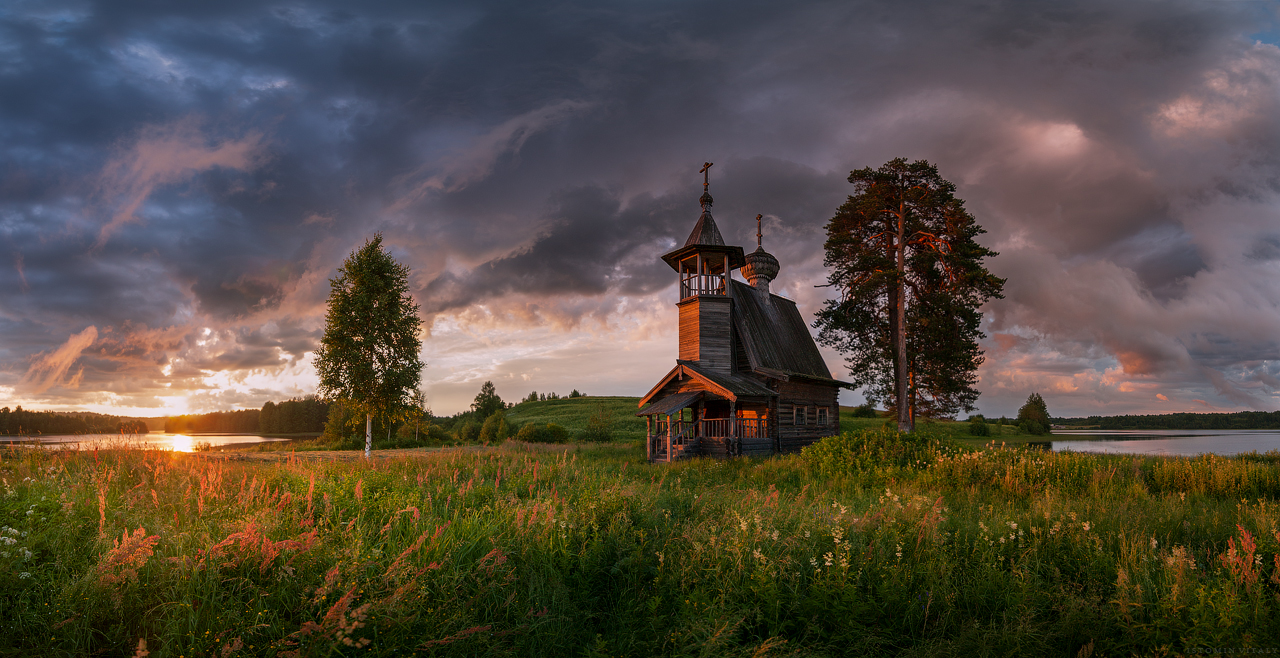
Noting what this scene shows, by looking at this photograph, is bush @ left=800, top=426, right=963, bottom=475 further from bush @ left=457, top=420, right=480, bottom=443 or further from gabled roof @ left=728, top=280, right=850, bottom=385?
bush @ left=457, top=420, right=480, bottom=443

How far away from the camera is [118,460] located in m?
8.62

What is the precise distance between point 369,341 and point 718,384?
15253 millimetres

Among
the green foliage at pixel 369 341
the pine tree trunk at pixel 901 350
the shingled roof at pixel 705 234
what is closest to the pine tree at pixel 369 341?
the green foliage at pixel 369 341

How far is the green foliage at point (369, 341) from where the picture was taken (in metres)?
22.8

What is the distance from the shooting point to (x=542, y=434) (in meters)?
35.8

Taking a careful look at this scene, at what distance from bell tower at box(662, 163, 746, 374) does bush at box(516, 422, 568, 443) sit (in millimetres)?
12586

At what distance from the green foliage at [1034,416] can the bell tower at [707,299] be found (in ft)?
144

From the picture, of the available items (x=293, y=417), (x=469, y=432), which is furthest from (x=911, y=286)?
(x=293, y=417)

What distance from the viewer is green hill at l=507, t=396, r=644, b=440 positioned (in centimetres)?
4862

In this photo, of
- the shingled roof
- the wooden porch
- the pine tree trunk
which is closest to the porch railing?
the wooden porch

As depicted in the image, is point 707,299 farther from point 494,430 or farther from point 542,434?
point 494,430

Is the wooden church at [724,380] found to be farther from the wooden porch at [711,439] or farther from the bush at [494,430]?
the bush at [494,430]

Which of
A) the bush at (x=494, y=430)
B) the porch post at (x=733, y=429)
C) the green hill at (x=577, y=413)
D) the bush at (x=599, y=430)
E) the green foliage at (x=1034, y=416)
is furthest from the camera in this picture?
the green foliage at (x=1034, y=416)

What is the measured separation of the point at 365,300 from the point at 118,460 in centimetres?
1514
